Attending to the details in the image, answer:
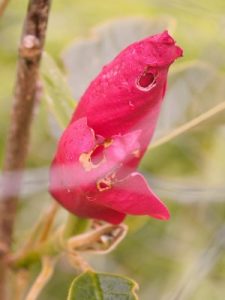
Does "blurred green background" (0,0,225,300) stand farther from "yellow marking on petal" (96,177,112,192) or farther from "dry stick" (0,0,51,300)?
"yellow marking on petal" (96,177,112,192)

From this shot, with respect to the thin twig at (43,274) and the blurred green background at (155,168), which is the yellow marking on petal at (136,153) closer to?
the thin twig at (43,274)

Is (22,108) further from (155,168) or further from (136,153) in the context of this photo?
(155,168)

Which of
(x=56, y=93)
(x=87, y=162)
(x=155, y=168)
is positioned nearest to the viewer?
(x=87, y=162)

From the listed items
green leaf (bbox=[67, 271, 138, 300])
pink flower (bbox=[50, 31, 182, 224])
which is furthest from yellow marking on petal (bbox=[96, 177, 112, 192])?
green leaf (bbox=[67, 271, 138, 300])

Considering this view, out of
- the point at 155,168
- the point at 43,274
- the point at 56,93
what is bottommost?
the point at 155,168

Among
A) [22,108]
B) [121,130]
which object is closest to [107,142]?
[121,130]

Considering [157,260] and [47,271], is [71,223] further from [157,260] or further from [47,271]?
[157,260]
